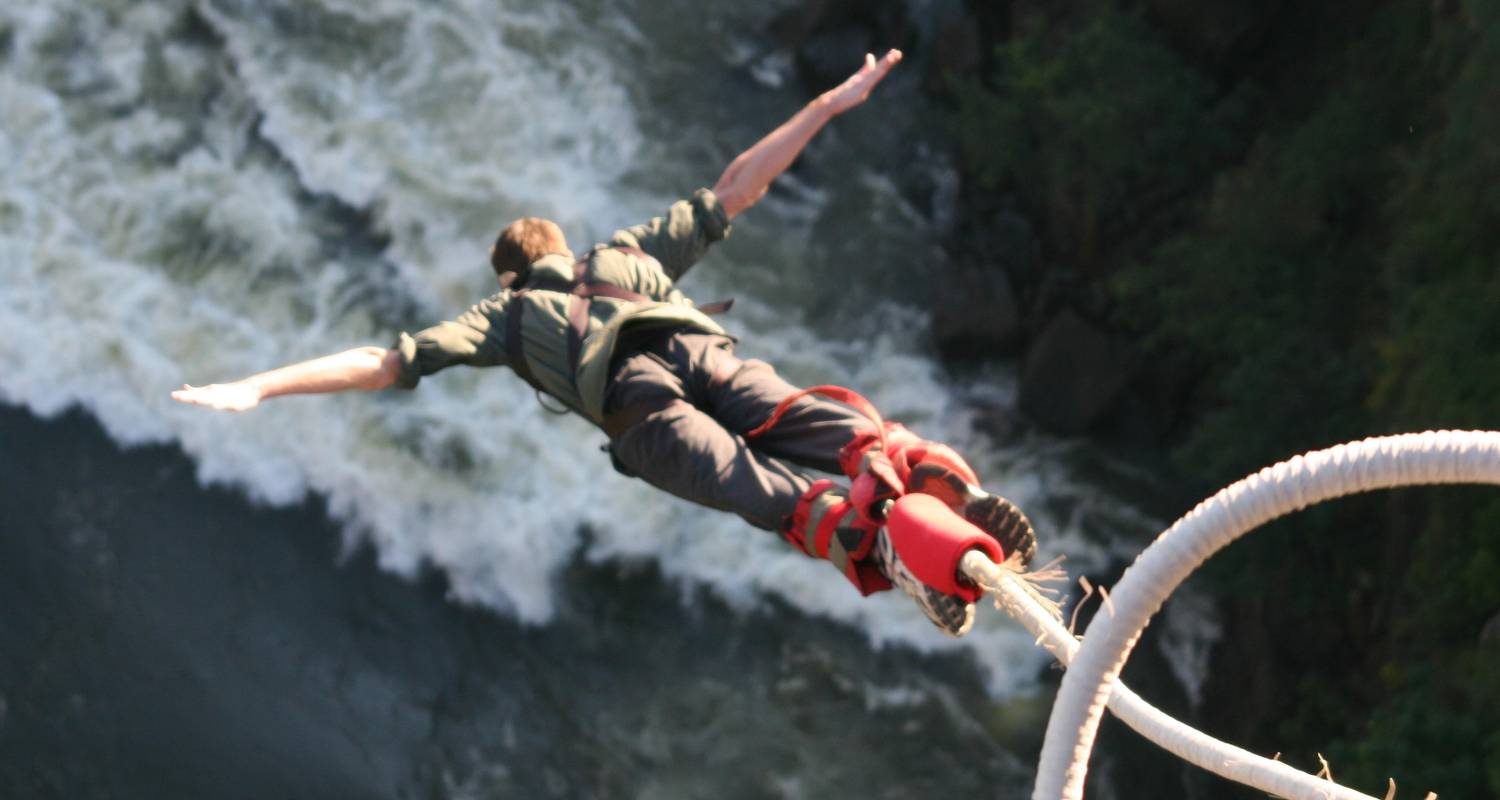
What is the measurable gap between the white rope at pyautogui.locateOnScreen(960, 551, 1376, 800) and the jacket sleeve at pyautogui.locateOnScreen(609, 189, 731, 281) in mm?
2051

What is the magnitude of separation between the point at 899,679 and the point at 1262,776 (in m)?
7.13

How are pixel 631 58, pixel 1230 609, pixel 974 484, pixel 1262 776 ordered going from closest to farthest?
1. pixel 1262 776
2. pixel 974 484
3. pixel 1230 609
4. pixel 631 58

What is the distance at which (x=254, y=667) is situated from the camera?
923 centimetres

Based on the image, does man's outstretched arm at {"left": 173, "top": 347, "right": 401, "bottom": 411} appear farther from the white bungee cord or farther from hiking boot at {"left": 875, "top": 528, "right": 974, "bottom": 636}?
the white bungee cord

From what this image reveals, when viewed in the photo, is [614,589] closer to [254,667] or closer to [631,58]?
[254,667]

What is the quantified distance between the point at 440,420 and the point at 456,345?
601cm

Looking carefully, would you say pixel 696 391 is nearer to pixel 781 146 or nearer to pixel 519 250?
pixel 519 250

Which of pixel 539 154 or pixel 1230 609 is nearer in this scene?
pixel 1230 609

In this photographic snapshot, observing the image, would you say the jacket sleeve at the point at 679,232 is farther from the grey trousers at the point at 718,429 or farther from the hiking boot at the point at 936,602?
the hiking boot at the point at 936,602

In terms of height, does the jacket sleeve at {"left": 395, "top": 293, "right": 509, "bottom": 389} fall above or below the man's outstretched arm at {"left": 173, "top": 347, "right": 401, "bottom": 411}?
Answer: above

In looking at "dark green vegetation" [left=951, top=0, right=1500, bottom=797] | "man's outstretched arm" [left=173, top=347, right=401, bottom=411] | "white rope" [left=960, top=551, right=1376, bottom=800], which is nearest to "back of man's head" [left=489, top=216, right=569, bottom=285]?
"man's outstretched arm" [left=173, top=347, right=401, bottom=411]

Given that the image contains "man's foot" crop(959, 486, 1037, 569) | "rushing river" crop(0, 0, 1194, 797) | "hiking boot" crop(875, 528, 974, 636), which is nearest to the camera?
"hiking boot" crop(875, 528, 974, 636)

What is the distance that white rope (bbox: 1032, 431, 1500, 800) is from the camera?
9.30 ft

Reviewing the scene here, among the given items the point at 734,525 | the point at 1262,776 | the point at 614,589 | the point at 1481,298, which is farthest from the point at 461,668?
the point at 1262,776
